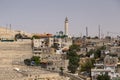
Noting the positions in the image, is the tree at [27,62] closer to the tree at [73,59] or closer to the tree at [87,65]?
the tree at [73,59]

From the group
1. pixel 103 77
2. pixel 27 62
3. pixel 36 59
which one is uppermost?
pixel 36 59

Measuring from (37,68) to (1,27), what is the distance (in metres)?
13.7

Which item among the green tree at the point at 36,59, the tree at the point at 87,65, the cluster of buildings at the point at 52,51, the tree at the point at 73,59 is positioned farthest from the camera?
the green tree at the point at 36,59

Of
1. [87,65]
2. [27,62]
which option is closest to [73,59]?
[87,65]

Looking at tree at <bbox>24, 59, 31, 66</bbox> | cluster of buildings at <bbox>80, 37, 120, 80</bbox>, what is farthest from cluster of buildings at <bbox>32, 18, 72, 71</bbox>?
cluster of buildings at <bbox>80, 37, 120, 80</bbox>

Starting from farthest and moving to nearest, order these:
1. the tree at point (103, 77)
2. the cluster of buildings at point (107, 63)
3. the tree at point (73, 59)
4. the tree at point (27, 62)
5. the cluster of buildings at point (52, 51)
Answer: the tree at point (27, 62) → the cluster of buildings at point (52, 51) → the tree at point (73, 59) → the cluster of buildings at point (107, 63) → the tree at point (103, 77)

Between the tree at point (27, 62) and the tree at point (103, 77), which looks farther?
the tree at point (27, 62)

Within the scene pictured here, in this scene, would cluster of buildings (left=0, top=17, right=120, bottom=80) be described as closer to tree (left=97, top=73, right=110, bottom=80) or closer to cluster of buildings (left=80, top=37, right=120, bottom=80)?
cluster of buildings (left=80, top=37, right=120, bottom=80)

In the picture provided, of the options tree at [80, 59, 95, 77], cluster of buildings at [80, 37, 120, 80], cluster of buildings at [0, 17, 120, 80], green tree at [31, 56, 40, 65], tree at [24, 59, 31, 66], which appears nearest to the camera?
cluster of buildings at [80, 37, 120, 80]

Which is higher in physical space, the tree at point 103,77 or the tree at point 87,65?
the tree at point 87,65

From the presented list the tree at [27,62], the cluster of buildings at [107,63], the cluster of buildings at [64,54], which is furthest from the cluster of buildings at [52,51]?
the cluster of buildings at [107,63]

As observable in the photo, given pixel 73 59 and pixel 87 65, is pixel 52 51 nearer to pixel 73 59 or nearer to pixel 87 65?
pixel 73 59

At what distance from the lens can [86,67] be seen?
18344mm

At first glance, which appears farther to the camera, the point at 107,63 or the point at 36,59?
the point at 36,59
